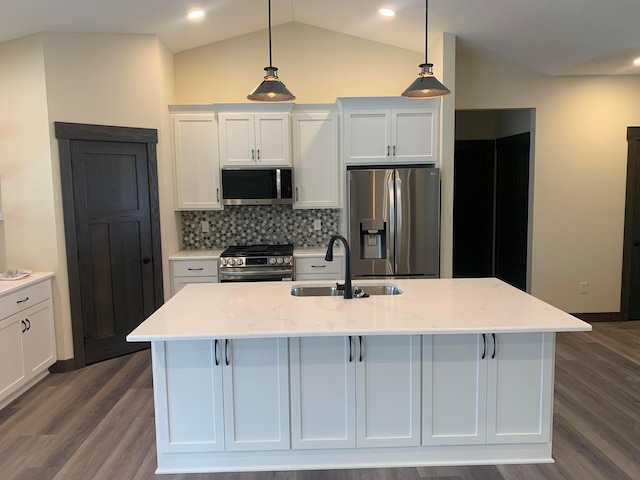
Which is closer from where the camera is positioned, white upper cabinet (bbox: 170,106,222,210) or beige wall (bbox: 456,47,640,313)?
white upper cabinet (bbox: 170,106,222,210)

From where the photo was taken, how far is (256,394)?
2348mm

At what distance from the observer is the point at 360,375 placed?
2350 millimetres

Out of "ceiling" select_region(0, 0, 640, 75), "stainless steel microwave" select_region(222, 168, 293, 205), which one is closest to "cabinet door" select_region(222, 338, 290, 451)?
"stainless steel microwave" select_region(222, 168, 293, 205)

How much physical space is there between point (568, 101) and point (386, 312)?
3756 mm

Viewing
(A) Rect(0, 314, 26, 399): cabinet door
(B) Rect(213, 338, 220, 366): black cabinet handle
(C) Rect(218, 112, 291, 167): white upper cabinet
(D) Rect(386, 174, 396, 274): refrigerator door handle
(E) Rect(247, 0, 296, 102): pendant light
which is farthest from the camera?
(C) Rect(218, 112, 291, 167): white upper cabinet

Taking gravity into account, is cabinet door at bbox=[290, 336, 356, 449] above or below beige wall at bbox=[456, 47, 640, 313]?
below

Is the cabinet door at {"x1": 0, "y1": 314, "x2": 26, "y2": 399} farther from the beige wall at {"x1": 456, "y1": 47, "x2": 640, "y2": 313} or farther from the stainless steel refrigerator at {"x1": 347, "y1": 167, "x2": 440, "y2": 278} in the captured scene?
the beige wall at {"x1": 456, "y1": 47, "x2": 640, "y2": 313}

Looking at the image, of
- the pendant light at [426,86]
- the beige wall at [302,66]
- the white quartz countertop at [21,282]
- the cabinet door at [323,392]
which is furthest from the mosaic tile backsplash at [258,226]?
the cabinet door at [323,392]

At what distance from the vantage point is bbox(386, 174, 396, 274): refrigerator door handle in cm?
423

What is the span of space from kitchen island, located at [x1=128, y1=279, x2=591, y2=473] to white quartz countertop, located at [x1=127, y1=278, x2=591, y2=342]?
2 centimetres

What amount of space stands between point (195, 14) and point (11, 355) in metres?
3.08

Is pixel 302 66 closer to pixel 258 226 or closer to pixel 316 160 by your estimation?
pixel 316 160

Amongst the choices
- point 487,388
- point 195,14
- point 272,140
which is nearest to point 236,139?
point 272,140

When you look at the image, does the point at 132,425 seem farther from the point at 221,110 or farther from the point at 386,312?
the point at 221,110
